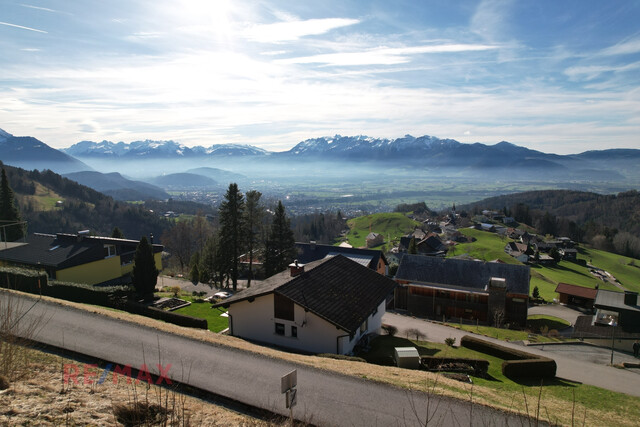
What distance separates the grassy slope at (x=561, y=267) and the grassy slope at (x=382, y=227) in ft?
72.2

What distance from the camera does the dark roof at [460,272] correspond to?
139 feet

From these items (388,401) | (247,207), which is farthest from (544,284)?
(388,401)

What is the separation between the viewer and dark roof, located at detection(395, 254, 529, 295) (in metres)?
42.4

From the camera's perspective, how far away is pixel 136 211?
131875mm

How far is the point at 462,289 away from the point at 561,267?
2473 inches

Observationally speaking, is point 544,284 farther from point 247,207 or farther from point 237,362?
point 237,362

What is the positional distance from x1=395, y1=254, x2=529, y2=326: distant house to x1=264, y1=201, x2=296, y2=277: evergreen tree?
14.1 meters

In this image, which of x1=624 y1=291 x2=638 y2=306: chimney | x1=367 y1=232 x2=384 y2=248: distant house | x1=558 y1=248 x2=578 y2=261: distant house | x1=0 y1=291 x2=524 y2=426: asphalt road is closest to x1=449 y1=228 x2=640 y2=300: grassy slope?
x1=558 y1=248 x2=578 y2=261: distant house

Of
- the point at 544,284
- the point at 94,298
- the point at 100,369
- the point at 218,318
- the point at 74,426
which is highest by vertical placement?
the point at 74,426

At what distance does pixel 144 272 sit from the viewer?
3066cm

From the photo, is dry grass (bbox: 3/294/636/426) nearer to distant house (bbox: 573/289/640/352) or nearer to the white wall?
the white wall

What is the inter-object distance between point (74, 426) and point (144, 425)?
4.93 ft

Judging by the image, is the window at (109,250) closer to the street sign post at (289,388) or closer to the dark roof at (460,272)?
the dark roof at (460,272)

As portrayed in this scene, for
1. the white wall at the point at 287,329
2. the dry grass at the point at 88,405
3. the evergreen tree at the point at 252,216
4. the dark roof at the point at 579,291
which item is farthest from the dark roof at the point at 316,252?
the dry grass at the point at 88,405
